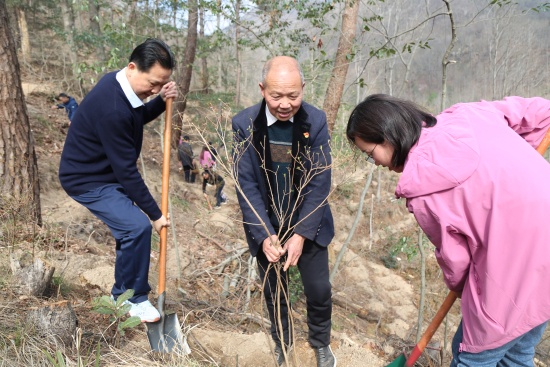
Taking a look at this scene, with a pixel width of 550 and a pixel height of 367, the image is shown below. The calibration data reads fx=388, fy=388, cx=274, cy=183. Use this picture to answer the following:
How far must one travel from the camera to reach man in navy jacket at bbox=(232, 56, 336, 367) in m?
2.17

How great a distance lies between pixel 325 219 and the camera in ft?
7.87

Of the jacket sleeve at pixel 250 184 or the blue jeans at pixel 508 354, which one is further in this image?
the jacket sleeve at pixel 250 184

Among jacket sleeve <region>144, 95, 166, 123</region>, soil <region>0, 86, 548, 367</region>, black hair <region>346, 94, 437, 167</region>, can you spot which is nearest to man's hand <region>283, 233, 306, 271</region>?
soil <region>0, 86, 548, 367</region>

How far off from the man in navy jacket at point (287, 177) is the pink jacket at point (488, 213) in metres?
0.83

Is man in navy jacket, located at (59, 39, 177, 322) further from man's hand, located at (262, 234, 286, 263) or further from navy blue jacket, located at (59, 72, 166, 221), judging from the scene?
man's hand, located at (262, 234, 286, 263)

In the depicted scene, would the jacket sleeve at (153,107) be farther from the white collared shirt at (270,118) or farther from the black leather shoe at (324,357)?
the black leather shoe at (324,357)

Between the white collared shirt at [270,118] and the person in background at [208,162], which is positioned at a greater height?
the white collared shirt at [270,118]

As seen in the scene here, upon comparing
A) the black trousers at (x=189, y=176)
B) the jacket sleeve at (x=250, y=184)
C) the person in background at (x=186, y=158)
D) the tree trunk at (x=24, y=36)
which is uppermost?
the tree trunk at (x=24, y=36)

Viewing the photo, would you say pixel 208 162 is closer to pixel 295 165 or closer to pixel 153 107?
pixel 153 107

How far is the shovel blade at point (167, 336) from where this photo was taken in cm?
224

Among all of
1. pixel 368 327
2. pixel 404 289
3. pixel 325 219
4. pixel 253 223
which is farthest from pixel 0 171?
pixel 404 289

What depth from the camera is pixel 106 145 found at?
83.1 inches

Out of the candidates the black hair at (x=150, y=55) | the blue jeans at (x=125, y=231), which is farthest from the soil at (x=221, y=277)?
the black hair at (x=150, y=55)

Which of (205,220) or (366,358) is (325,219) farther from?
(205,220)
